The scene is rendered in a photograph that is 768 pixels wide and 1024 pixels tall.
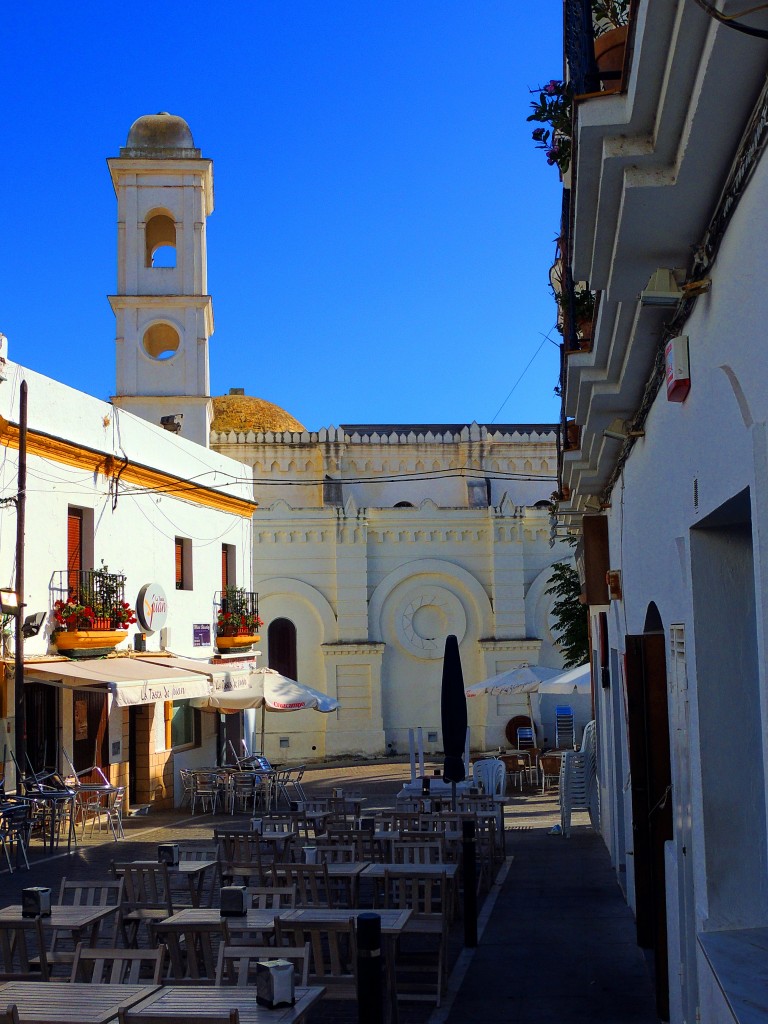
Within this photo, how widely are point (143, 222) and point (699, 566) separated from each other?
25671 mm

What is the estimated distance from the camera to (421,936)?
1006 centimetres

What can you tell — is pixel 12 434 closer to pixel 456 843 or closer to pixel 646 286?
pixel 456 843

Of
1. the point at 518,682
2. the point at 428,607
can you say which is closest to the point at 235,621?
the point at 518,682

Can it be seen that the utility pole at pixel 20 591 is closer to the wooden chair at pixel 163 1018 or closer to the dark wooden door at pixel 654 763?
the dark wooden door at pixel 654 763

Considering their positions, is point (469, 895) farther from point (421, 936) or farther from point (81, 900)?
point (81, 900)

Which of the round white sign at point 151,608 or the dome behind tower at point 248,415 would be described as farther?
the dome behind tower at point 248,415

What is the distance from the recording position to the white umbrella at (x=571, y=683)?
21719 millimetres

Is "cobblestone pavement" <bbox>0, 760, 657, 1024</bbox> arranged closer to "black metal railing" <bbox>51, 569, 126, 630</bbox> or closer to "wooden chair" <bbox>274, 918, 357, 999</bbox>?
"wooden chair" <bbox>274, 918, 357, 999</bbox>

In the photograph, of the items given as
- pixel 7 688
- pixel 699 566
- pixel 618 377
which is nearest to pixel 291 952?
pixel 699 566

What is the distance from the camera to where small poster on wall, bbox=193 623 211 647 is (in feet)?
77.5

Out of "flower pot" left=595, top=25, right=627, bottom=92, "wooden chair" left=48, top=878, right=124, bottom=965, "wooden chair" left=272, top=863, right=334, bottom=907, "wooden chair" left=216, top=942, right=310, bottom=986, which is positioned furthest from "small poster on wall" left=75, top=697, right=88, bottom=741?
"flower pot" left=595, top=25, right=627, bottom=92

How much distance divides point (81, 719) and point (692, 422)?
53.4 ft

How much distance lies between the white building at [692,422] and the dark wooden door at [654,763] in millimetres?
16

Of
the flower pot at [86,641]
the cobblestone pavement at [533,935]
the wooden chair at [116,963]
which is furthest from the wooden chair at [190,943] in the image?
the flower pot at [86,641]
